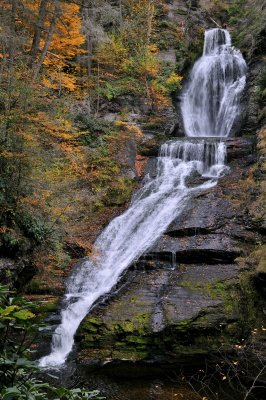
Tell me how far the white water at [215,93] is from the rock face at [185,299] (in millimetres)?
8280

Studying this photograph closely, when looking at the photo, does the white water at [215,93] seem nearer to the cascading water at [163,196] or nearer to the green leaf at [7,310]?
the cascading water at [163,196]

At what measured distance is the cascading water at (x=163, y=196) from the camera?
36.4ft

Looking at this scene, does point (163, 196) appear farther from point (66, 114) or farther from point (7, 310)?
point (7, 310)

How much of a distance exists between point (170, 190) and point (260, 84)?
25.9 ft

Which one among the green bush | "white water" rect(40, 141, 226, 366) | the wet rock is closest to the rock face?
the wet rock

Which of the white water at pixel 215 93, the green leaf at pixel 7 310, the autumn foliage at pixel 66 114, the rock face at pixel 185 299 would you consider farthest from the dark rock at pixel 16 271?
the white water at pixel 215 93

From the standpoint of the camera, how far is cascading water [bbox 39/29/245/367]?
11.1 m

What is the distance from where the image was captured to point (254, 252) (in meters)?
11.0

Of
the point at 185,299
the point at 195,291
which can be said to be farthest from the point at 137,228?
the point at 185,299

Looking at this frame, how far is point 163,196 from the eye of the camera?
15.4 meters

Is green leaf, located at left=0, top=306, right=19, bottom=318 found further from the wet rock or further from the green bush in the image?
the wet rock

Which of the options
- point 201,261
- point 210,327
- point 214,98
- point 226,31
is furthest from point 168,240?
point 226,31

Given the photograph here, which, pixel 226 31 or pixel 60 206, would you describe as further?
pixel 226 31

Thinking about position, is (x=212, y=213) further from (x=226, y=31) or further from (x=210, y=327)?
(x=226, y=31)
